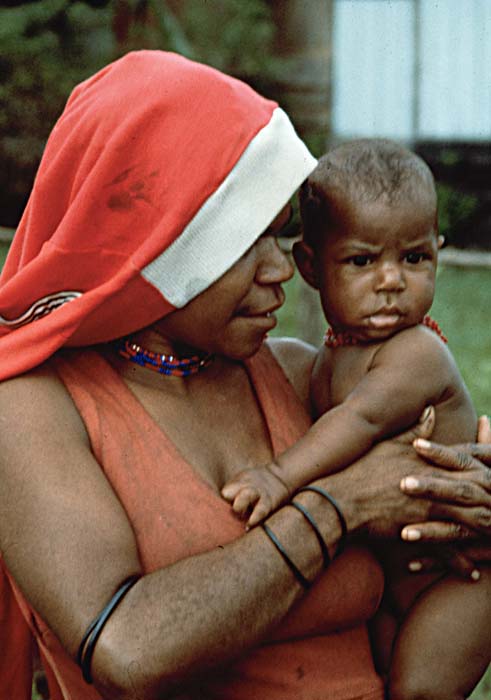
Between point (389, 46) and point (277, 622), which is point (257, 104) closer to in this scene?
point (277, 622)

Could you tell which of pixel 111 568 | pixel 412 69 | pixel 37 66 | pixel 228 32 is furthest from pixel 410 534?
pixel 412 69

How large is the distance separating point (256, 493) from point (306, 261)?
0.73 metres

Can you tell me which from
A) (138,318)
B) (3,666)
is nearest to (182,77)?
(138,318)

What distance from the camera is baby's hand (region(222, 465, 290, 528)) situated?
7.23ft

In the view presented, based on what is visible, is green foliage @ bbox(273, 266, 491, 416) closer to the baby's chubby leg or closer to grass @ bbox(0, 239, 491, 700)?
grass @ bbox(0, 239, 491, 700)

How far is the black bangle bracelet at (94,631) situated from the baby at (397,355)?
0.54m

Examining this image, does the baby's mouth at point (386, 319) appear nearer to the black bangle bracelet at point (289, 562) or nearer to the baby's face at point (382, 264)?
the baby's face at point (382, 264)

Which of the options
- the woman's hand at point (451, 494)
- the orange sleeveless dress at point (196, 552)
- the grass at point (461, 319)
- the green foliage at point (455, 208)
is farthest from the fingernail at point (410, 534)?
the green foliage at point (455, 208)

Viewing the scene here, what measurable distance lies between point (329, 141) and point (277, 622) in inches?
426

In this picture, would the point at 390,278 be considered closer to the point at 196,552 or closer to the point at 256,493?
the point at 256,493

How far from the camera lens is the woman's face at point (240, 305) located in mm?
2260

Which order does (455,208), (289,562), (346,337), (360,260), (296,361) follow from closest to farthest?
(289,562) → (360,260) → (346,337) → (296,361) → (455,208)

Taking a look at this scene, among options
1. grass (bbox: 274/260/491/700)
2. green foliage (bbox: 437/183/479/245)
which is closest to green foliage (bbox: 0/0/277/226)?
green foliage (bbox: 437/183/479/245)

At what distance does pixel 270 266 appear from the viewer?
229cm
